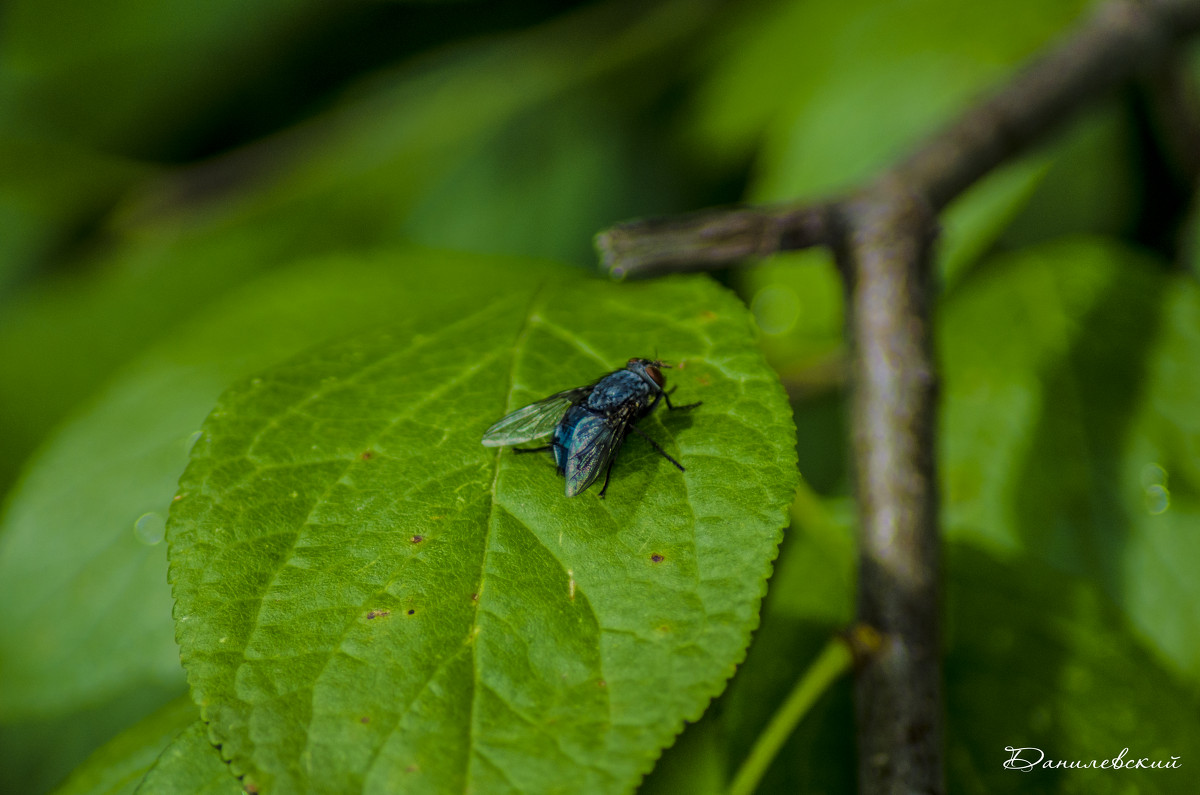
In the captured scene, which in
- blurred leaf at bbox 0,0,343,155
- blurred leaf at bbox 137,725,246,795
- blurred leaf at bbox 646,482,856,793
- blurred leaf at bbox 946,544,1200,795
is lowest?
blurred leaf at bbox 946,544,1200,795

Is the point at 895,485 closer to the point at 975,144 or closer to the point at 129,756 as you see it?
the point at 975,144

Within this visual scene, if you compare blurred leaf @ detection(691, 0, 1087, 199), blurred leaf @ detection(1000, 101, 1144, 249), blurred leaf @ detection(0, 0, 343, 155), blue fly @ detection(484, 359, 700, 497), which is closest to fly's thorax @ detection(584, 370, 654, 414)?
blue fly @ detection(484, 359, 700, 497)

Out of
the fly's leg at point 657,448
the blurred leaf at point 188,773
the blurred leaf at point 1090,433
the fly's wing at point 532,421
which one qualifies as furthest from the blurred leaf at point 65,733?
the blurred leaf at point 1090,433

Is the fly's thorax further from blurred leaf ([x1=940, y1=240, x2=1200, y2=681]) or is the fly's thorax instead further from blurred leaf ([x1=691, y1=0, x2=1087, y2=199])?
blurred leaf ([x1=691, y1=0, x2=1087, y2=199])

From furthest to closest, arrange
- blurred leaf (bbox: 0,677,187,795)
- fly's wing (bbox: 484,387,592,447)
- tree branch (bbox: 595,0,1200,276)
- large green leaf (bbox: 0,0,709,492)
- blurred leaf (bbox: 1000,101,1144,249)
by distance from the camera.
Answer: large green leaf (bbox: 0,0,709,492), blurred leaf (bbox: 1000,101,1144,249), blurred leaf (bbox: 0,677,187,795), tree branch (bbox: 595,0,1200,276), fly's wing (bbox: 484,387,592,447)

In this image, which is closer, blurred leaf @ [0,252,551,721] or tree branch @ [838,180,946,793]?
tree branch @ [838,180,946,793]

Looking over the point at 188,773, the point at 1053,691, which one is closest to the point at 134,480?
the point at 188,773

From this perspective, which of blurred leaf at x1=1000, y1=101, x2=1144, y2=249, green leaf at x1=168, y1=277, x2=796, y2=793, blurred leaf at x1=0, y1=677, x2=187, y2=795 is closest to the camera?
green leaf at x1=168, y1=277, x2=796, y2=793
